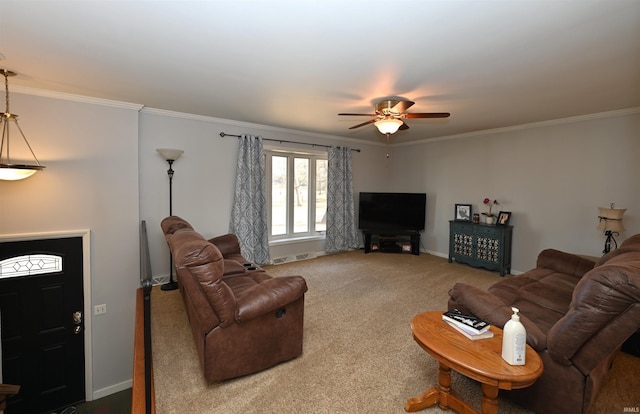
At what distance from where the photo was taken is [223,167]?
4.62 meters

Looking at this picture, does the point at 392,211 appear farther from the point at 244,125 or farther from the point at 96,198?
the point at 96,198

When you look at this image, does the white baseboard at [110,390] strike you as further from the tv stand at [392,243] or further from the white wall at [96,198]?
the tv stand at [392,243]

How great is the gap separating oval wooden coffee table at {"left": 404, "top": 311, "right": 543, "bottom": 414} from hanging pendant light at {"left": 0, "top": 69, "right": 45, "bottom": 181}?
3.77 m

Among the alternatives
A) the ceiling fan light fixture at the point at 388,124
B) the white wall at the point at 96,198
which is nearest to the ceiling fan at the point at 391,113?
the ceiling fan light fixture at the point at 388,124

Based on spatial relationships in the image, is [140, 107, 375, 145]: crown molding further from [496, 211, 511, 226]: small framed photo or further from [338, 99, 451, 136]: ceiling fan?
[496, 211, 511, 226]: small framed photo

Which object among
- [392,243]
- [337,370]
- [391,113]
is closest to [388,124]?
[391,113]

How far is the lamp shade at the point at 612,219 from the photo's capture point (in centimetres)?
358

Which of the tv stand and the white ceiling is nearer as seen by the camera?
the white ceiling

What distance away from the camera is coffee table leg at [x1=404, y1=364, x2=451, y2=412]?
1840 mm

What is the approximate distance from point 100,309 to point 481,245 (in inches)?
228

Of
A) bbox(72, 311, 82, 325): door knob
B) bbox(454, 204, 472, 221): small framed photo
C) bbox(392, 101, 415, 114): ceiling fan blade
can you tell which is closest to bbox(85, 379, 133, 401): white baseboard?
bbox(72, 311, 82, 325): door knob

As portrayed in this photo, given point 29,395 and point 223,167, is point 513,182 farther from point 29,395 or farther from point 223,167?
point 29,395

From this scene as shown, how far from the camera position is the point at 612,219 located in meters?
3.62

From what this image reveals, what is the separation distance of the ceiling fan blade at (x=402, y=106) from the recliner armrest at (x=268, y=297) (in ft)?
7.00
